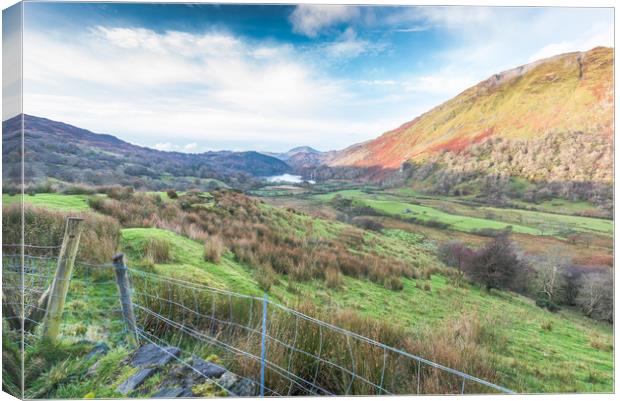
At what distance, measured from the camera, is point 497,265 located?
135 inches

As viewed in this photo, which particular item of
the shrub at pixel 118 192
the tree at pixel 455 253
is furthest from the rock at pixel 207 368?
the tree at pixel 455 253

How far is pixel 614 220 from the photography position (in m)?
3.21

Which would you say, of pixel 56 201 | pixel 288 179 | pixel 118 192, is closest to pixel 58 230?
pixel 56 201

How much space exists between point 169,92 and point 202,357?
2.11 m

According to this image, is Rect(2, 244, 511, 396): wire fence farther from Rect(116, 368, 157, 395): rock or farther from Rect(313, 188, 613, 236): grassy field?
Rect(313, 188, 613, 236): grassy field

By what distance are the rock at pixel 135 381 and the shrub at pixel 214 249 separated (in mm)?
1022

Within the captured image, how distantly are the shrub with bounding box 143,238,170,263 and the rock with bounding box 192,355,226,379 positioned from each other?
0.99m

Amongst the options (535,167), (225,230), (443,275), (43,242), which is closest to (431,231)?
(443,275)

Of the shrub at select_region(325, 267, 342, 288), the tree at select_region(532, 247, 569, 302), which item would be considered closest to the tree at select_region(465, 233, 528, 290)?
the tree at select_region(532, 247, 569, 302)

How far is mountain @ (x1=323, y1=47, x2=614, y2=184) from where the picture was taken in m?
3.20

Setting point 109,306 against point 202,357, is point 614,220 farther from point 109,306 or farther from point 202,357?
point 109,306

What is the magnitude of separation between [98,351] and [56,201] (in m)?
1.21

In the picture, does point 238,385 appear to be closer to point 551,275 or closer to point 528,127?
point 551,275

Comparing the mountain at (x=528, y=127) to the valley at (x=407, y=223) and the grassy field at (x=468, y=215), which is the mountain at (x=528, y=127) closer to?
the valley at (x=407, y=223)
